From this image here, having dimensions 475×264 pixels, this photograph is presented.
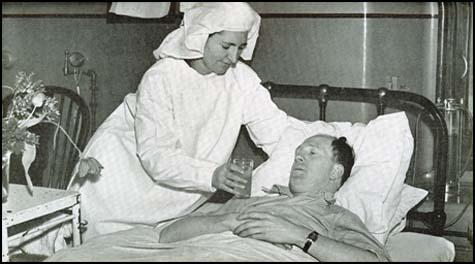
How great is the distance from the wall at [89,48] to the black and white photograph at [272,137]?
57 mm

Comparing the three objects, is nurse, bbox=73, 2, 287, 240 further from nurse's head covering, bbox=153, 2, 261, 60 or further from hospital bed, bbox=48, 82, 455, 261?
hospital bed, bbox=48, 82, 455, 261

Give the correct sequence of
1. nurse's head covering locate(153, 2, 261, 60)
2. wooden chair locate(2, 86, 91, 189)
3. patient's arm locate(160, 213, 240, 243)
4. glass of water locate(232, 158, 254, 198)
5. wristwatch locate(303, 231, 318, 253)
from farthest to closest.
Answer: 1. wooden chair locate(2, 86, 91, 189)
2. nurse's head covering locate(153, 2, 261, 60)
3. glass of water locate(232, 158, 254, 198)
4. patient's arm locate(160, 213, 240, 243)
5. wristwatch locate(303, 231, 318, 253)

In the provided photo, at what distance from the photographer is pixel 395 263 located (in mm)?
1556

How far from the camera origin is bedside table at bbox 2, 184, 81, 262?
1600mm

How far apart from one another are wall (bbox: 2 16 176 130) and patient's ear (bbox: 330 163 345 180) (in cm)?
89

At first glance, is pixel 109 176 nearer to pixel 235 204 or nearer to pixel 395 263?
pixel 235 204

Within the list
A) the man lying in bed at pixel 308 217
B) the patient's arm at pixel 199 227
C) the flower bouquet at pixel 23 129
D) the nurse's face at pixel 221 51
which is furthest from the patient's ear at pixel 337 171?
the flower bouquet at pixel 23 129

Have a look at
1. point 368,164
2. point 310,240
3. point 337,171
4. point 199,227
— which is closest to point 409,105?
point 368,164

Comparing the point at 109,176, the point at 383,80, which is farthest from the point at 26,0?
the point at 383,80

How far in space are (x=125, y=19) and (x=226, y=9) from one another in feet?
2.17

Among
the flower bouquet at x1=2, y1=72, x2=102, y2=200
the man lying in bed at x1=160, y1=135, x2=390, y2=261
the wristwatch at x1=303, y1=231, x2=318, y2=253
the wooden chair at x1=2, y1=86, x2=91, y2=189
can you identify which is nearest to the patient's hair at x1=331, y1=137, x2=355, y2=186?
the man lying in bed at x1=160, y1=135, x2=390, y2=261

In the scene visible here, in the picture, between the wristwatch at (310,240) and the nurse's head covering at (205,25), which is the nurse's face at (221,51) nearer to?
the nurse's head covering at (205,25)

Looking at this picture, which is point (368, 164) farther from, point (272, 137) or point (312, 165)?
point (272, 137)

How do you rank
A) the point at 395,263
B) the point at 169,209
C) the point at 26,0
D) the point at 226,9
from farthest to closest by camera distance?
the point at 26,0
the point at 169,209
the point at 226,9
the point at 395,263
